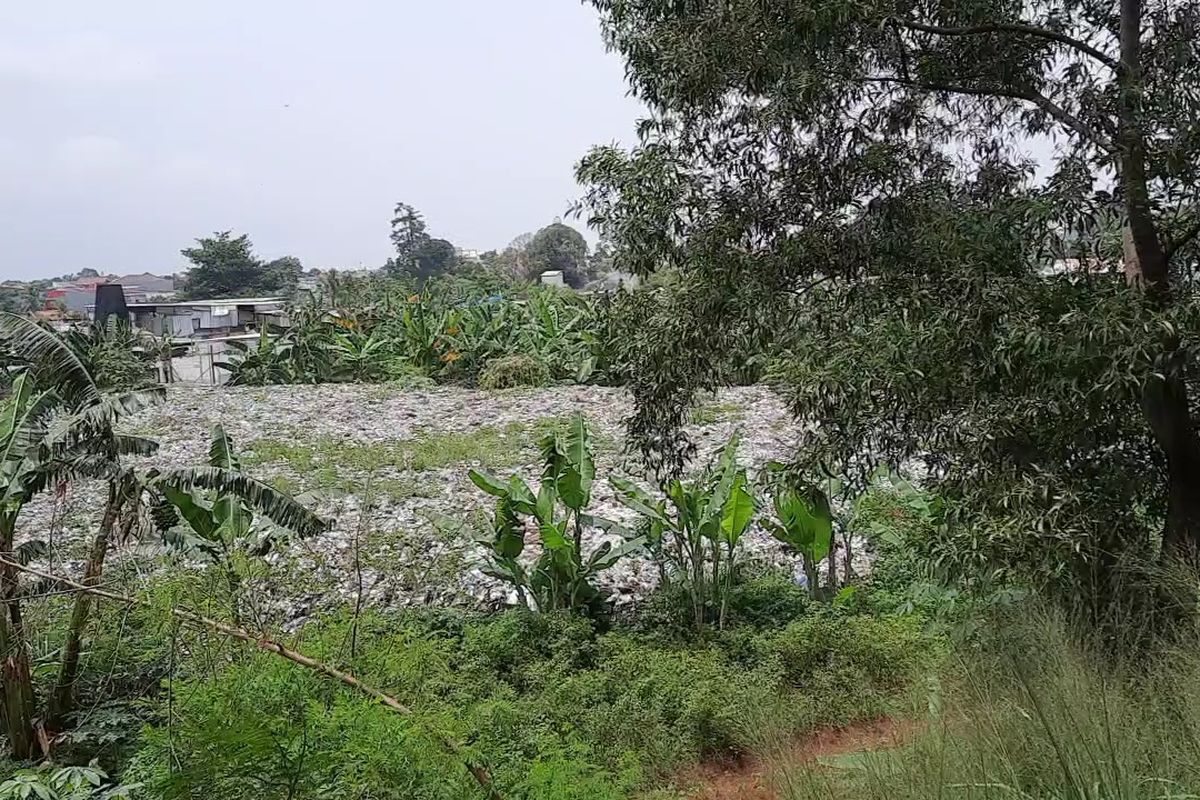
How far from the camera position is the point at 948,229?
99.2 inches

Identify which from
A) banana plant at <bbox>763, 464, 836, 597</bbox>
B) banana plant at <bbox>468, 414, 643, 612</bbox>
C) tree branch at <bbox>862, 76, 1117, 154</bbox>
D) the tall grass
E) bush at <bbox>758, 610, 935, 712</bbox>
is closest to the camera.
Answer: the tall grass

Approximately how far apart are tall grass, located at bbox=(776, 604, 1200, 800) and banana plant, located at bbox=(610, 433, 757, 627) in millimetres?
1877

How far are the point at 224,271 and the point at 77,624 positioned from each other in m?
19.5

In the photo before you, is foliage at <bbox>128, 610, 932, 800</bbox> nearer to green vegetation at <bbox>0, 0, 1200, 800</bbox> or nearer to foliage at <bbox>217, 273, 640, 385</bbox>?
green vegetation at <bbox>0, 0, 1200, 800</bbox>

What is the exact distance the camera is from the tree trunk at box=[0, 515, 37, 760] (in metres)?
3.21

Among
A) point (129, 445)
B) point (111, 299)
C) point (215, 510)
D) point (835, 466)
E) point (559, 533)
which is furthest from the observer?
point (111, 299)

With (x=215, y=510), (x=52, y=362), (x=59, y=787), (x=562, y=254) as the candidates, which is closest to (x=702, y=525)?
(x=215, y=510)

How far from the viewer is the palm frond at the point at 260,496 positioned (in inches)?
139

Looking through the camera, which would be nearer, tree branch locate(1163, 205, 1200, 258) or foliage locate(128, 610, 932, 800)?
foliage locate(128, 610, 932, 800)

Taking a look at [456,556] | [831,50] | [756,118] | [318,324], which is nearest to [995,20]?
[831,50]

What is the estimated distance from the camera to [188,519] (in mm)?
3545

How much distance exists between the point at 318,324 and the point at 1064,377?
11887 mm

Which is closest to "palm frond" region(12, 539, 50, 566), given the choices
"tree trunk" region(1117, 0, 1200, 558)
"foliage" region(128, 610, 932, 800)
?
"foliage" region(128, 610, 932, 800)

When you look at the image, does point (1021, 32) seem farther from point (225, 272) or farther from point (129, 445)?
point (225, 272)
